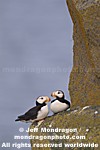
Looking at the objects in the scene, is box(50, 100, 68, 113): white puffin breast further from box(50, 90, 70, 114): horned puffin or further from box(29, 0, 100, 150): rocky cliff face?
box(29, 0, 100, 150): rocky cliff face

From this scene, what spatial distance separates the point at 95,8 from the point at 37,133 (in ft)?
9.08

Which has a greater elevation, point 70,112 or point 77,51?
point 77,51

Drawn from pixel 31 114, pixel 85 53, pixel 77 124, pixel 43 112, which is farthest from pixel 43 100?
pixel 85 53

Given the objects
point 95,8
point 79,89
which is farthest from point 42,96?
point 95,8

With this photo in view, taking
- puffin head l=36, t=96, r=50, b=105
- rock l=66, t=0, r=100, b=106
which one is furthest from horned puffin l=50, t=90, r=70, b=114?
rock l=66, t=0, r=100, b=106

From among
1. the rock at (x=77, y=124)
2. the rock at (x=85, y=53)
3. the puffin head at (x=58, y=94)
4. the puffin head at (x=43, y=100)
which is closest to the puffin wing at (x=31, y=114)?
the puffin head at (x=43, y=100)

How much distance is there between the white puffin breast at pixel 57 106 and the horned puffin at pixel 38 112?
0.14 metres

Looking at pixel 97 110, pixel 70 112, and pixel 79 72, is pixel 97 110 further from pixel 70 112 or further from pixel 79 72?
pixel 79 72

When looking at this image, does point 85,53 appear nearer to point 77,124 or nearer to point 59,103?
point 59,103

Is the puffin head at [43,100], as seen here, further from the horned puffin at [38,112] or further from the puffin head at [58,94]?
the puffin head at [58,94]

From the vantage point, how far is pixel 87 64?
11094mm

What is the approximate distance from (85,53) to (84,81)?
602 millimetres

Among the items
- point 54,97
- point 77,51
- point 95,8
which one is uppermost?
point 95,8

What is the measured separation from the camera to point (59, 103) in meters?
10.5
